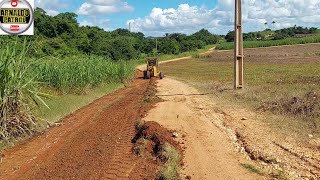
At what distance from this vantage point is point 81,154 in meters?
9.18

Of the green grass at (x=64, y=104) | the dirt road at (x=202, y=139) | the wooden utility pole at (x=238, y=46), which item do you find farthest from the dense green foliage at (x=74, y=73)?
the wooden utility pole at (x=238, y=46)

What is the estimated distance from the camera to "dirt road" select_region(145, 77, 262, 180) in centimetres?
778

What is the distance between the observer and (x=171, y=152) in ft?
28.6

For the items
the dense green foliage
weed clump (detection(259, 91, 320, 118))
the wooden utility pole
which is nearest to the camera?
weed clump (detection(259, 91, 320, 118))

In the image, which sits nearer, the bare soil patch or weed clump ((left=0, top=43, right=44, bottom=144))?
the bare soil patch

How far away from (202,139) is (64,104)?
27.7ft

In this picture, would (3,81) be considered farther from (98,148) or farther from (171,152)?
(171,152)

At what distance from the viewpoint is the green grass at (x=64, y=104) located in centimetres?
1407

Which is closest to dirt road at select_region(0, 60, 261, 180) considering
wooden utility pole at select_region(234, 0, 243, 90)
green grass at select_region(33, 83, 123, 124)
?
green grass at select_region(33, 83, 123, 124)

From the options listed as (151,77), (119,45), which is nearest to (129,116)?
(151,77)

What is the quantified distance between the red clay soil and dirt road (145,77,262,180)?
87 centimetres

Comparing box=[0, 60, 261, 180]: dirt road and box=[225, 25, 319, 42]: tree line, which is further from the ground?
box=[225, 25, 319, 42]: tree line

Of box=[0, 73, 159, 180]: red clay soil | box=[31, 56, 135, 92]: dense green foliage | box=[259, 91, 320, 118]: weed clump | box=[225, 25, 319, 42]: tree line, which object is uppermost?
box=[225, 25, 319, 42]: tree line

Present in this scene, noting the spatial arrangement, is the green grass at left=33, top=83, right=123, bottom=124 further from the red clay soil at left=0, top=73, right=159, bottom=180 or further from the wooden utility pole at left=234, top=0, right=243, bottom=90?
the wooden utility pole at left=234, top=0, right=243, bottom=90
